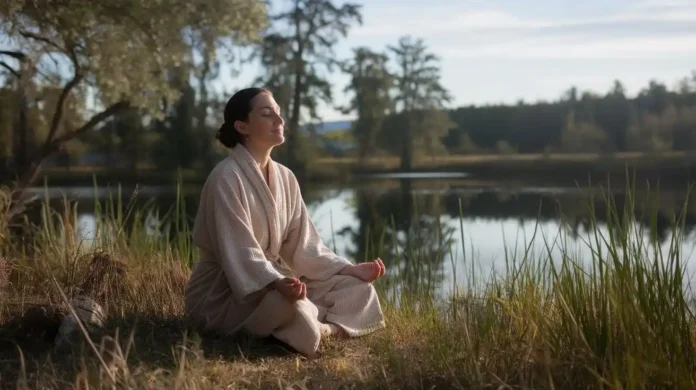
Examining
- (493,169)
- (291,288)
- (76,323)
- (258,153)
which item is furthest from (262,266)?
(493,169)

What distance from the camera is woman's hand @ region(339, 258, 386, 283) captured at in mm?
3053

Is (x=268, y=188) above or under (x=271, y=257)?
above

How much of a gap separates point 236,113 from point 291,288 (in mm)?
740

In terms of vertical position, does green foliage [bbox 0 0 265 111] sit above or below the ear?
above

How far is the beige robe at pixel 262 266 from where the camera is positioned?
2.80m

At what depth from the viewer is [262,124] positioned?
2971 mm

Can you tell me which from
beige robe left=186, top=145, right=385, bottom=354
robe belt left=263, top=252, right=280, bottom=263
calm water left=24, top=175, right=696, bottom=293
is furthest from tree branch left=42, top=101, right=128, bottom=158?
robe belt left=263, top=252, right=280, bottom=263

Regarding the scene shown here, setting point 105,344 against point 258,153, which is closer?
point 105,344

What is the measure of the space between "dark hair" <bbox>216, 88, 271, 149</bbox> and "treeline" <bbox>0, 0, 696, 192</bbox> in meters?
2.61

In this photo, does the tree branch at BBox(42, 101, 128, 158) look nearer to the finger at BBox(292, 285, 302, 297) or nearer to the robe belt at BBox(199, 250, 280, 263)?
the robe belt at BBox(199, 250, 280, 263)

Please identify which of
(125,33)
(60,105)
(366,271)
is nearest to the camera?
(366,271)

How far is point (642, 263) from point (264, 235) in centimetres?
136

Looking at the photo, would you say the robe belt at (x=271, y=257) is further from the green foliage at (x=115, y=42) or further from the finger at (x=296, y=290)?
the green foliage at (x=115, y=42)

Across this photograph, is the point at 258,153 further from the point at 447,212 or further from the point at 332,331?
the point at 447,212
